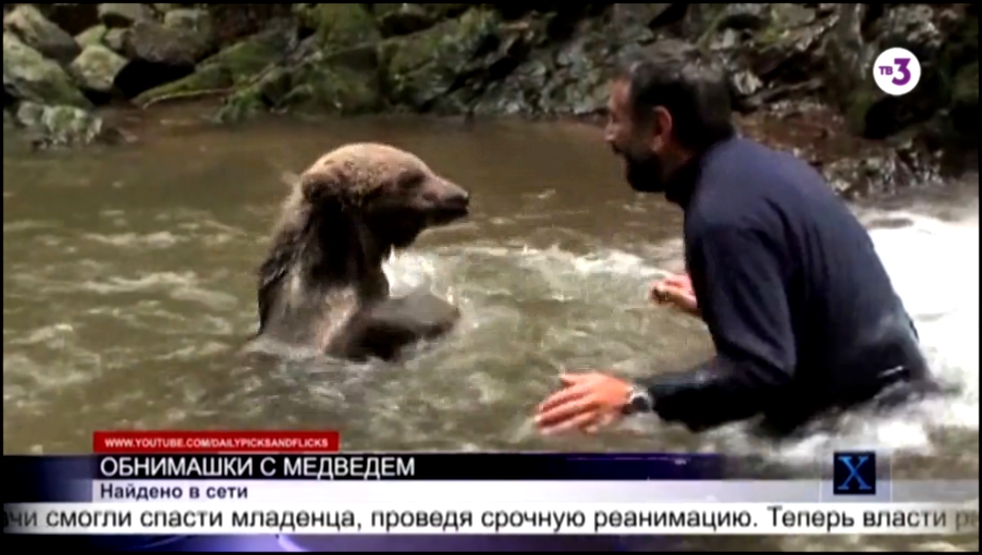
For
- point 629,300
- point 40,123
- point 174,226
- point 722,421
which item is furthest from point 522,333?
point 40,123

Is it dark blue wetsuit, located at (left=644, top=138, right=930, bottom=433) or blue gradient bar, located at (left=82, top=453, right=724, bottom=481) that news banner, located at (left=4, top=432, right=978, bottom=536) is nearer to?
blue gradient bar, located at (left=82, top=453, right=724, bottom=481)

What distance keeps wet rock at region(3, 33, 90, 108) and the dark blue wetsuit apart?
1113 millimetres

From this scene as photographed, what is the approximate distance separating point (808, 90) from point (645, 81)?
36 centimetres

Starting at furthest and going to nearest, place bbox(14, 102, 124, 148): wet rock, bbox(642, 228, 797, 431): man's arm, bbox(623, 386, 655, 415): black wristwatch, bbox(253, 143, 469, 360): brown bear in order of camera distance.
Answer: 1. bbox(14, 102, 124, 148): wet rock
2. bbox(253, 143, 469, 360): brown bear
3. bbox(623, 386, 655, 415): black wristwatch
4. bbox(642, 228, 797, 431): man's arm

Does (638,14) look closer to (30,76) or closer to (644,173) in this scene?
(644,173)

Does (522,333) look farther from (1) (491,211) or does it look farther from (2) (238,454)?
(2) (238,454)

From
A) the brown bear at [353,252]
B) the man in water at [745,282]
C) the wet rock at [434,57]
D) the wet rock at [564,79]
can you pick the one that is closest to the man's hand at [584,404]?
the man in water at [745,282]

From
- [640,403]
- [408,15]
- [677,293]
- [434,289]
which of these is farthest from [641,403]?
[408,15]

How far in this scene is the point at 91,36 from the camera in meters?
2.08

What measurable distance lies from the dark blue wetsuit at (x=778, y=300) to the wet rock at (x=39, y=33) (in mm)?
1123

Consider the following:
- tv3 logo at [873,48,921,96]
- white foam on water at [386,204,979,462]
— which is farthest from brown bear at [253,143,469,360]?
tv3 logo at [873,48,921,96]

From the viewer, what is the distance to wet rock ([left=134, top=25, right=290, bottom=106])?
6.59 ft

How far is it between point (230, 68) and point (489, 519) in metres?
0.93

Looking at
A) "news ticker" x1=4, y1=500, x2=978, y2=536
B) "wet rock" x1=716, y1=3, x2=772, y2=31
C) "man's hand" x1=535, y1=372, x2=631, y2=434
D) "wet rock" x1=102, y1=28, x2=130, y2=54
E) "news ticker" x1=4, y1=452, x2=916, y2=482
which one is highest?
"wet rock" x1=102, y1=28, x2=130, y2=54
